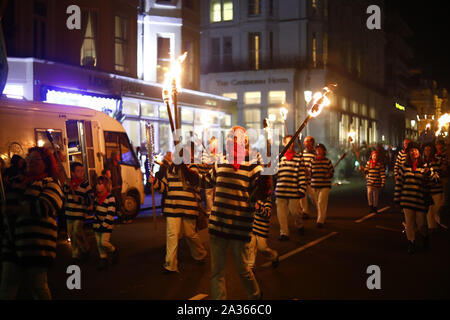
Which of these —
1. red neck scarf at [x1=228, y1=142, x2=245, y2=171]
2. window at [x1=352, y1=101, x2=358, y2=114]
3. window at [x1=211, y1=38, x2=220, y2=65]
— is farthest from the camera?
window at [x1=352, y1=101, x2=358, y2=114]

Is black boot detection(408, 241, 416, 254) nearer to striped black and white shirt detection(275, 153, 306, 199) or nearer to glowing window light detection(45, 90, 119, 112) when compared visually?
striped black and white shirt detection(275, 153, 306, 199)

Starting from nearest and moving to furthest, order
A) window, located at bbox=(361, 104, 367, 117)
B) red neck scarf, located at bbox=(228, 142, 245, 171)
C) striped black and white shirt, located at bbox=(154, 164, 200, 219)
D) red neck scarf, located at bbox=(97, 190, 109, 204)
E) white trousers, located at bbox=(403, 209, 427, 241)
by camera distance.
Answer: red neck scarf, located at bbox=(228, 142, 245, 171) → striped black and white shirt, located at bbox=(154, 164, 200, 219) → red neck scarf, located at bbox=(97, 190, 109, 204) → white trousers, located at bbox=(403, 209, 427, 241) → window, located at bbox=(361, 104, 367, 117)

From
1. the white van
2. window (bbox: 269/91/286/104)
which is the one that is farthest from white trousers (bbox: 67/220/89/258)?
window (bbox: 269/91/286/104)

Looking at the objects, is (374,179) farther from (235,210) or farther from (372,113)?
Result: (372,113)

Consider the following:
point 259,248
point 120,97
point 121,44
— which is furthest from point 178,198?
point 121,44

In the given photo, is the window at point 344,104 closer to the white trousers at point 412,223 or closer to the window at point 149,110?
the window at point 149,110

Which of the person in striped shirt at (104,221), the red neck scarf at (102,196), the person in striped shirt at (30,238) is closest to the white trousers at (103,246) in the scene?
the person in striped shirt at (104,221)

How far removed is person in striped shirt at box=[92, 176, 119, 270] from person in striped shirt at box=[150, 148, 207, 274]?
2.96 feet

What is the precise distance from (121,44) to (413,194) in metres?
16.6

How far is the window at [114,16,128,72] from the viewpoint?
22.4 m

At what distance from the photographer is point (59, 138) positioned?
11.9 meters

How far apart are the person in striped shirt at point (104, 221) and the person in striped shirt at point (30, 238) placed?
293cm

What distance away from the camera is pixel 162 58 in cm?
2520

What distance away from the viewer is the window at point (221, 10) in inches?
1446
